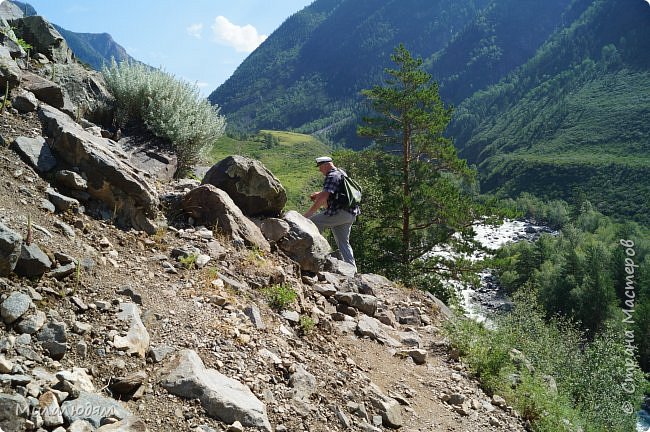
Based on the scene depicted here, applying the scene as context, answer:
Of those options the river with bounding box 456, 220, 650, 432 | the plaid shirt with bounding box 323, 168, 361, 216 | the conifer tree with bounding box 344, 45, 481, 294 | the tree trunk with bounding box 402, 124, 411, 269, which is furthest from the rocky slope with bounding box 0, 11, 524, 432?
the river with bounding box 456, 220, 650, 432

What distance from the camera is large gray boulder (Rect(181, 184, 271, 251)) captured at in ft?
24.8

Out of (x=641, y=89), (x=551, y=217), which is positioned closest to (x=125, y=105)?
(x=551, y=217)

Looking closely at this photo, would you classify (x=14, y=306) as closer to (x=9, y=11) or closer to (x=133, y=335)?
(x=133, y=335)

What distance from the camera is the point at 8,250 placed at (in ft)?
13.1

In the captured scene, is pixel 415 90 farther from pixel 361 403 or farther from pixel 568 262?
pixel 568 262

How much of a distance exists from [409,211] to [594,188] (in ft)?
480

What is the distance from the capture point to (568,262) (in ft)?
206

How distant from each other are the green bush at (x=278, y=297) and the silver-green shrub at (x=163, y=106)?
14.6 ft

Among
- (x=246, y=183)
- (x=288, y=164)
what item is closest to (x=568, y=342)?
(x=246, y=183)

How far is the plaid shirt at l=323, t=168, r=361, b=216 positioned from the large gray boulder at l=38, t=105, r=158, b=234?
3.92m

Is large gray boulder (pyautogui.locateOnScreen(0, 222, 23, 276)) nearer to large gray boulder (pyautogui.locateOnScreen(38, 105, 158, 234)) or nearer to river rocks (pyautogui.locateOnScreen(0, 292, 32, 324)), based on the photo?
river rocks (pyautogui.locateOnScreen(0, 292, 32, 324))

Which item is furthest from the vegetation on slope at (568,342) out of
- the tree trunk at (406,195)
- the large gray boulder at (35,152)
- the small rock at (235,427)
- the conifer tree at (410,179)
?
the large gray boulder at (35,152)

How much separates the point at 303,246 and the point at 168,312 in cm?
389

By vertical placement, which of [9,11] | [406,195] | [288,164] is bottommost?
[288,164]
